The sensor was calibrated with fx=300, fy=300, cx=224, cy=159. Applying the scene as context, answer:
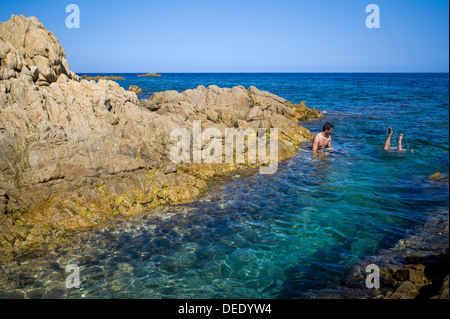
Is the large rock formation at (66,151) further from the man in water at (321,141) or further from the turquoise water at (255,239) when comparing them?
the man in water at (321,141)

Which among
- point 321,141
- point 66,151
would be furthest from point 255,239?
point 321,141

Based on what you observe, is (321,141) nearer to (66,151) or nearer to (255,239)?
(255,239)

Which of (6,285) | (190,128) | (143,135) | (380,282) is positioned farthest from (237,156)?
(6,285)

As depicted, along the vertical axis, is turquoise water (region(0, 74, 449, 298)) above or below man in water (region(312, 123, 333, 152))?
below

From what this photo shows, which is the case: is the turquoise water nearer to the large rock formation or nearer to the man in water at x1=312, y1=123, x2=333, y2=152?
the large rock formation

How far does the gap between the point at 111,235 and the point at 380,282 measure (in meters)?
5.50

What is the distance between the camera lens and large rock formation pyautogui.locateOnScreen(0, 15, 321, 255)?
7.15m

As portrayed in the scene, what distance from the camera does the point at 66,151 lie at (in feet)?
27.2

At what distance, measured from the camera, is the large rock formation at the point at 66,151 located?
715 centimetres

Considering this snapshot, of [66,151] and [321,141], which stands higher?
[66,151]

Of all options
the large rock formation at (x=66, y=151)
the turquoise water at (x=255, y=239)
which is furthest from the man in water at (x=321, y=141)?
the large rock formation at (x=66, y=151)

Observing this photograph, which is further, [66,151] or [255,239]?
[66,151]

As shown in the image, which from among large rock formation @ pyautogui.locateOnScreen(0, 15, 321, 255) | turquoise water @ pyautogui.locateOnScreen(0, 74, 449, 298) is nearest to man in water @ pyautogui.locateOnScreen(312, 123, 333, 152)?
turquoise water @ pyautogui.locateOnScreen(0, 74, 449, 298)

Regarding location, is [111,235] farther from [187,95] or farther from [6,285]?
[187,95]
